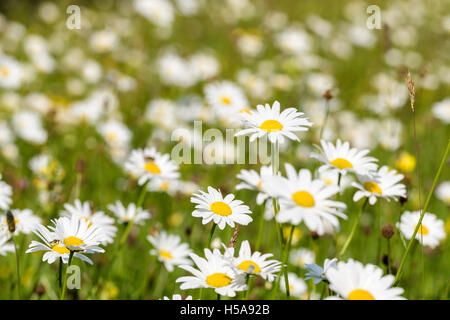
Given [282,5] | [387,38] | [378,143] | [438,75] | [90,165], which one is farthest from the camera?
[282,5]

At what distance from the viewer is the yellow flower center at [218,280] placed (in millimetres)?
1132

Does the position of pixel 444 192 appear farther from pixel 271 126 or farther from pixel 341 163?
pixel 271 126

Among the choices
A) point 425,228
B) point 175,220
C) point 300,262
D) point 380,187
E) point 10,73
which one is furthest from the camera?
point 10,73

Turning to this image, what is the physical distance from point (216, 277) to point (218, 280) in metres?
0.02

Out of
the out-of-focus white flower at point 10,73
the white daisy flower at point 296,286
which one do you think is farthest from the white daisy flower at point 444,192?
the out-of-focus white flower at point 10,73

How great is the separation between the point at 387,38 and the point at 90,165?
1991 millimetres

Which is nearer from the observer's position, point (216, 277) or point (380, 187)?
point (216, 277)

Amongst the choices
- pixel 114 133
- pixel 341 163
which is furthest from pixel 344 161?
pixel 114 133

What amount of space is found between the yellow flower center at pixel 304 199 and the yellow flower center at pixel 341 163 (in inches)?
9.0

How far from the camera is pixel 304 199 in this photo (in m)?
1.05

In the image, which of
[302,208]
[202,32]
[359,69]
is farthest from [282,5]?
[302,208]

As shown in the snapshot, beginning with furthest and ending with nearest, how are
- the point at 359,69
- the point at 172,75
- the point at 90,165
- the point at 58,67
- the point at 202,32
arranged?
the point at 202,32
the point at 359,69
the point at 58,67
the point at 172,75
the point at 90,165

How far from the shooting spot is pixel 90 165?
301 cm

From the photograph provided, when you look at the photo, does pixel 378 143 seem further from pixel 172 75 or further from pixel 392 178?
pixel 392 178
